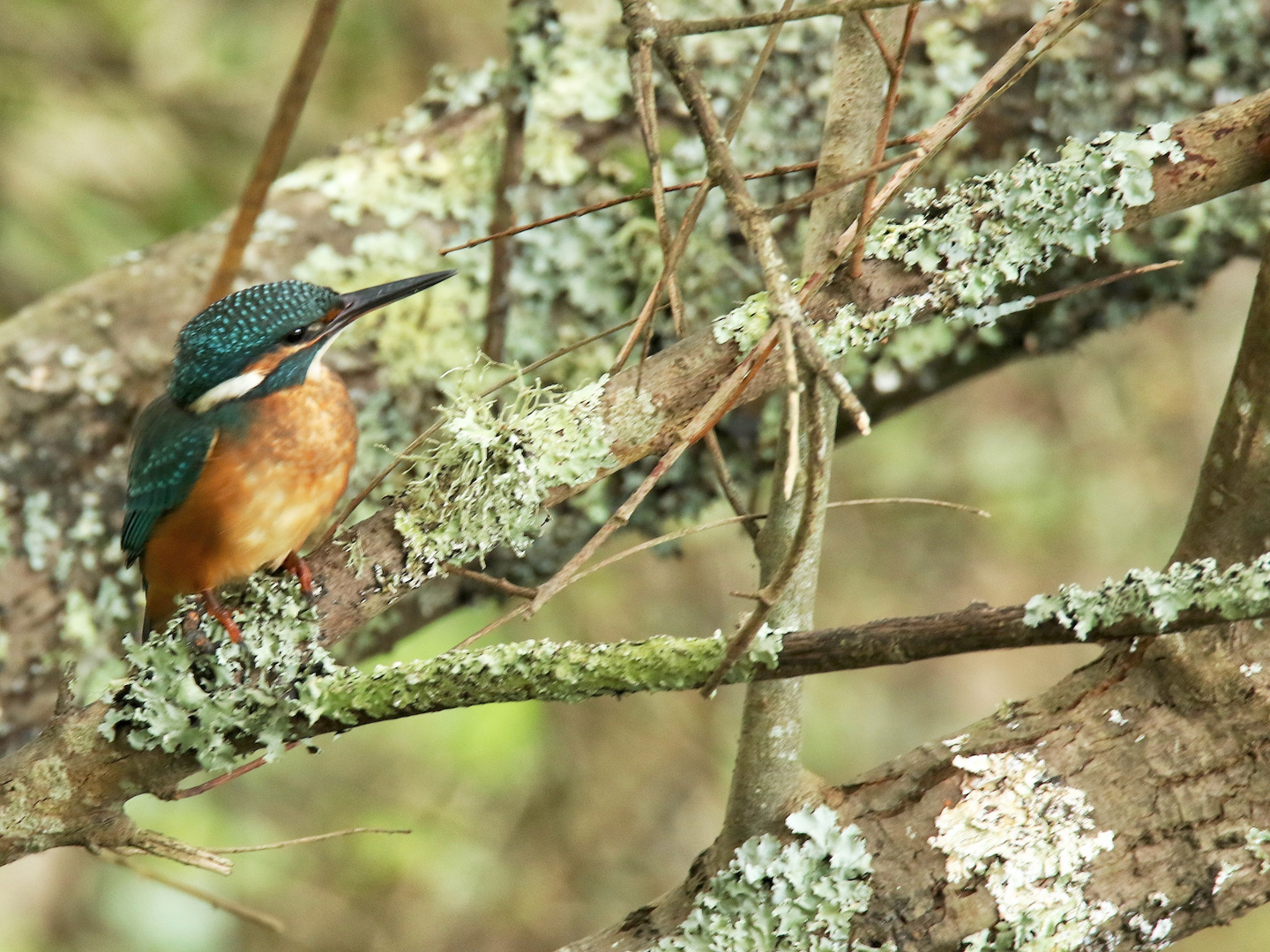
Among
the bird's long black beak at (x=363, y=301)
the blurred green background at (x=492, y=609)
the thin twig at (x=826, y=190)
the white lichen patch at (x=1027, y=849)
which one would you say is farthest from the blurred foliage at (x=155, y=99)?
the white lichen patch at (x=1027, y=849)

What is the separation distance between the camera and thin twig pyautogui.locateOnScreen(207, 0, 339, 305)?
2025 millimetres

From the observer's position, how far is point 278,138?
2.17 m

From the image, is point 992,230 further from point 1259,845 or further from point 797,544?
point 1259,845

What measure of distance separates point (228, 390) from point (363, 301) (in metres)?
0.31

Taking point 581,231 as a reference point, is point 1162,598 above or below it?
below

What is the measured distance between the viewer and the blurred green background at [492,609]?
3906 millimetres

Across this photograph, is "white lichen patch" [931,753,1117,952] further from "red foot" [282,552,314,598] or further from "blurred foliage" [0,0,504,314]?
"blurred foliage" [0,0,504,314]

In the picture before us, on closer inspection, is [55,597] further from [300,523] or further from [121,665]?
[300,523]

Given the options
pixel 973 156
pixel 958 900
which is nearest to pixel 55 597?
pixel 958 900

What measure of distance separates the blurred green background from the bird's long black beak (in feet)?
5.51

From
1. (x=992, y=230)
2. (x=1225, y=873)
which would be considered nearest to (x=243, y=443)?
(x=992, y=230)

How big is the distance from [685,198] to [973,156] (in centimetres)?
67

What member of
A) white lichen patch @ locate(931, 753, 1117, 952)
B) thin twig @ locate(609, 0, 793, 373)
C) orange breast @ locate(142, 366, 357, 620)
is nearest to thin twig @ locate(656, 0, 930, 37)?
thin twig @ locate(609, 0, 793, 373)

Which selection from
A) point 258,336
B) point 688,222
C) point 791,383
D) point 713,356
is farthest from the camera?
point 258,336
